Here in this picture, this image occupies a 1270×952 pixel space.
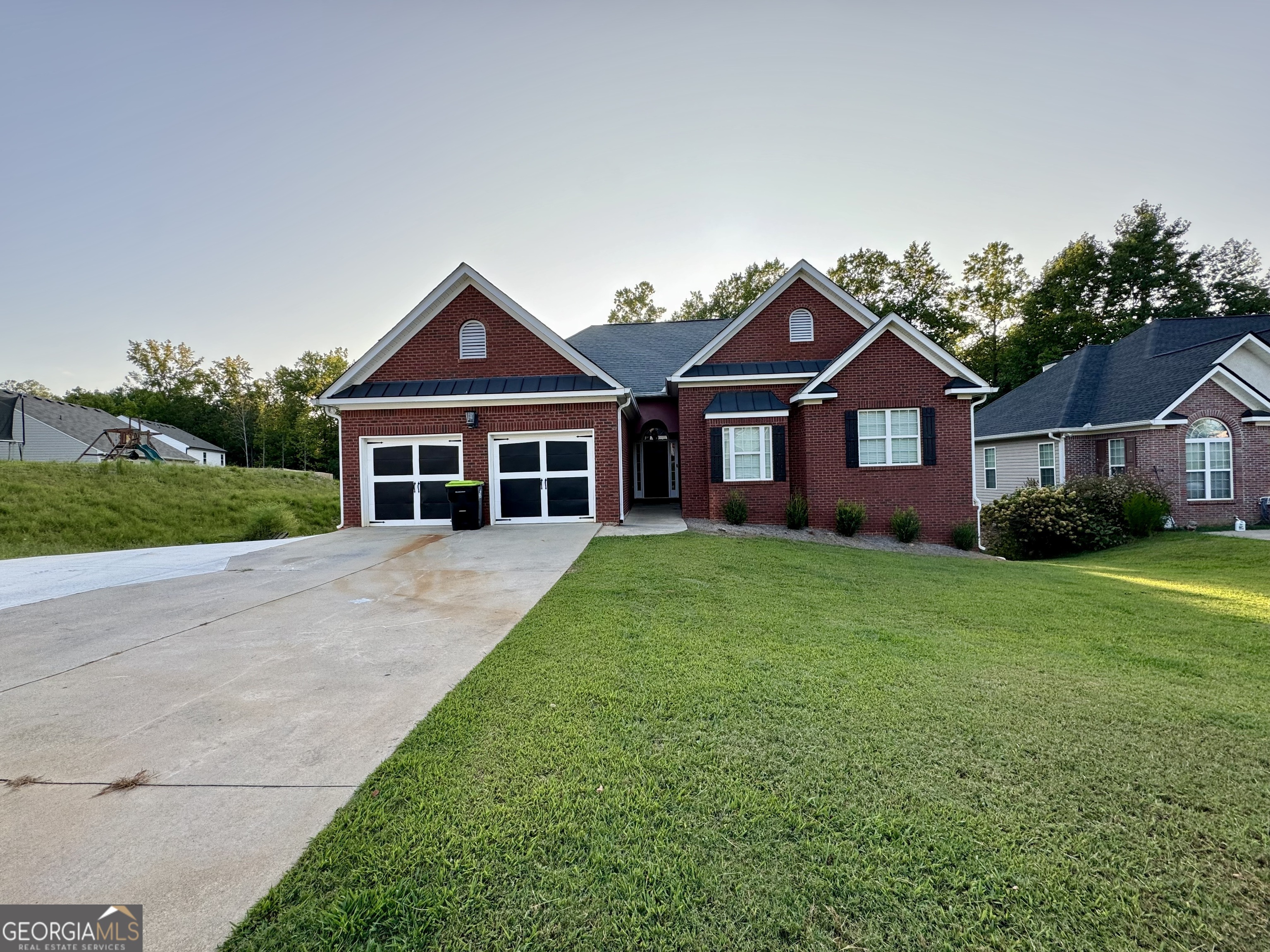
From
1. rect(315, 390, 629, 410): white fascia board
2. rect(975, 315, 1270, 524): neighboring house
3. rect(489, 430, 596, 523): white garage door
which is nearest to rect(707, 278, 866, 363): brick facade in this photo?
rect(315, 390, 629, 410): white fascia board

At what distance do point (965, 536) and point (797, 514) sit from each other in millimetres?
4114

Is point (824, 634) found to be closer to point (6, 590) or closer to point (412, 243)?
point (6, 590)

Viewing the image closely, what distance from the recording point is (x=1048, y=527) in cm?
1320

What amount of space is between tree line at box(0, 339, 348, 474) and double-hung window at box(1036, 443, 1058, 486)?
180ft

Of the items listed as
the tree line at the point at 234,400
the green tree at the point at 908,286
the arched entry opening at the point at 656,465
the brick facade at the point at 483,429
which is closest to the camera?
the brick facade at the point at 483,429

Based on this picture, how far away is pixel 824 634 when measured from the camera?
4.89 metres

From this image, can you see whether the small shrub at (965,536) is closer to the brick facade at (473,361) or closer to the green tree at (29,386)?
the brick facade at (473,361)

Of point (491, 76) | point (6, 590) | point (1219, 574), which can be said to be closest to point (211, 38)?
point (491, 76)

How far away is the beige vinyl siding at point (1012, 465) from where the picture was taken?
720 inches

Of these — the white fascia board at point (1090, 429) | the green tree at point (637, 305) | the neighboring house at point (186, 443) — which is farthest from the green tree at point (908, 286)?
the neighboring house at point (186, 443)

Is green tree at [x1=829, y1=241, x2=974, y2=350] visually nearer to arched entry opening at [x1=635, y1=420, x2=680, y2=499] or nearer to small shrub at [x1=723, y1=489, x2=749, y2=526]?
arched entry opening at [x1=635, y1=420, x2=680, y2=499]

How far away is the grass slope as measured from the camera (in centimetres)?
1480

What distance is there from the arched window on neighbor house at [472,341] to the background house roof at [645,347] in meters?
5.20

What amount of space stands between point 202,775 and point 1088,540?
1764 centimetres
